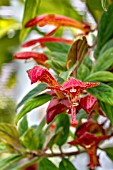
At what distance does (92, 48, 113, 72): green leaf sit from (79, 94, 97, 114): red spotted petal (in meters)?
0.05

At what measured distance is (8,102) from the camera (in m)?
0.96

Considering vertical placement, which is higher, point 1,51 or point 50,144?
point 1,51

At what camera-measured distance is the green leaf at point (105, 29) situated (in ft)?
1.95

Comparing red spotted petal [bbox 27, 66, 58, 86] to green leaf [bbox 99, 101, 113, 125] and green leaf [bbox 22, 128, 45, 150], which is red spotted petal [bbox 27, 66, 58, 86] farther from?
green leaf [bbox 22, 128, 45, 150]

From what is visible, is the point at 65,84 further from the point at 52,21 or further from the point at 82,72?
the point at 52,21

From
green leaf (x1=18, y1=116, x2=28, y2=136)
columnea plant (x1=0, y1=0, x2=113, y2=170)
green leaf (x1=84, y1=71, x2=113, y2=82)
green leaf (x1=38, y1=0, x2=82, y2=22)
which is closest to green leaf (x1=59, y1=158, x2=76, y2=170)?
columnea plant (x1=0, y1=0, x2=113, y2=170)

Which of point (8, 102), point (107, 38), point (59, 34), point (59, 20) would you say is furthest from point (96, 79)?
point (8, 102)

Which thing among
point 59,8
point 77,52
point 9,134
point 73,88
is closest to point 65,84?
point 73,88

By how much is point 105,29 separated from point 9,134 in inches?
8.6

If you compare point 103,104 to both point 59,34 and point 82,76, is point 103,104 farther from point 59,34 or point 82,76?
point 59,34

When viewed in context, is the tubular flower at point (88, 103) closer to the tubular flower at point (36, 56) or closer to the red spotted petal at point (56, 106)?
the red spotted petal at point (56, 106)

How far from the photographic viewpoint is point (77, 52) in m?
0.55

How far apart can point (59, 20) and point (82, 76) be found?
0.75 ft

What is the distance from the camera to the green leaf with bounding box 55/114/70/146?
0.67 m
